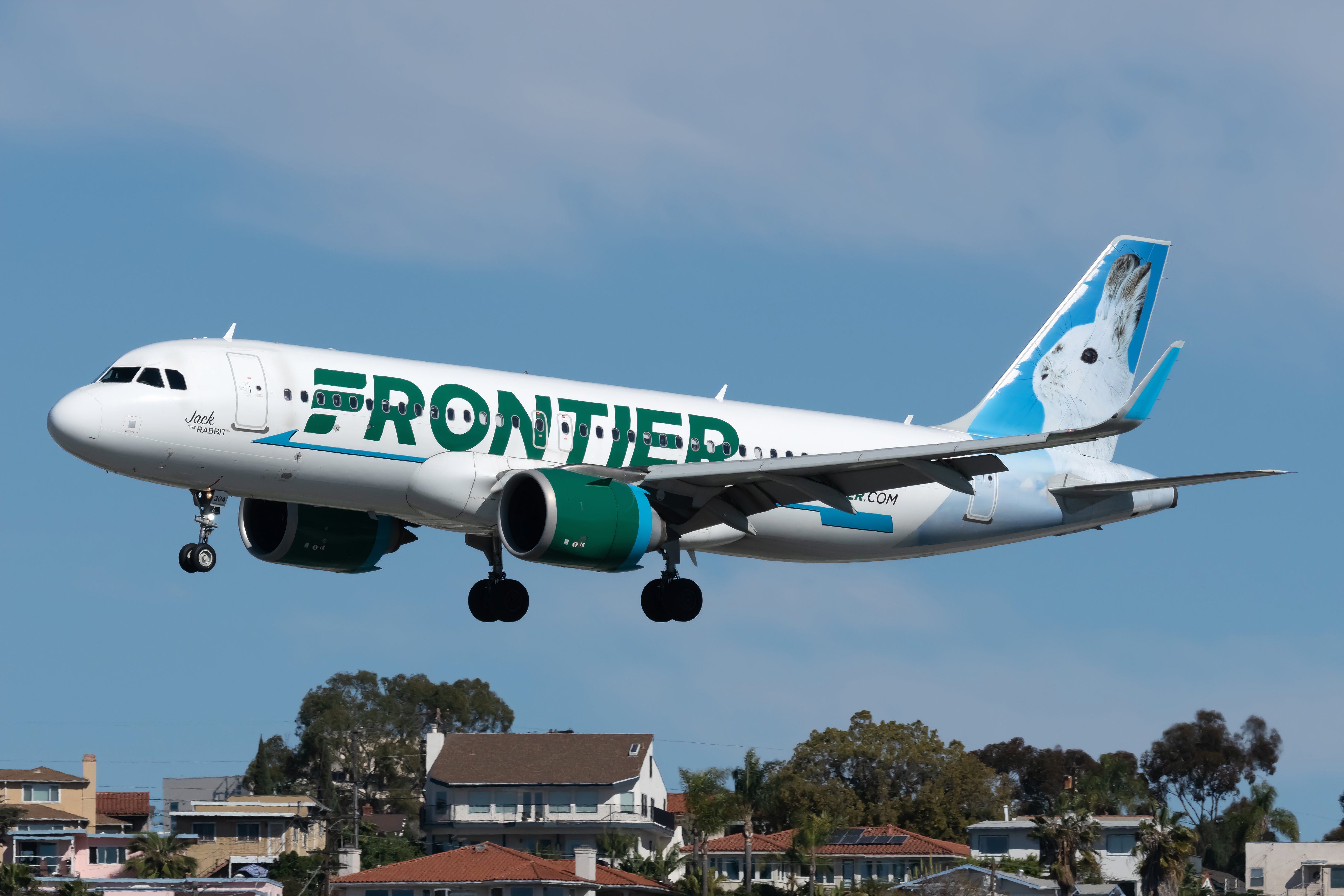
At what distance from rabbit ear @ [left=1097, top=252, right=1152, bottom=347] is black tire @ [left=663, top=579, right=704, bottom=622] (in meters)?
17.0

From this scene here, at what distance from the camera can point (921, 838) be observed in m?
95.1

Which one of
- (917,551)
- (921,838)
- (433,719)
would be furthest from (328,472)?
(433,719)

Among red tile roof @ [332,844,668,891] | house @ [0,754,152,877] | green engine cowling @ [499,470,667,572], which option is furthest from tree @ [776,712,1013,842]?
green engine cowling @ [499,470,667,572]

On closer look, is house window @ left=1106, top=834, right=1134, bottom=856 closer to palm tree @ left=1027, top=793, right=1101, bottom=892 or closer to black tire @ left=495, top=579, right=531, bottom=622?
palm tree @ left=1027, top=793, right=1101, bottom=892

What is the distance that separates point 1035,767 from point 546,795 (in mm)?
62062

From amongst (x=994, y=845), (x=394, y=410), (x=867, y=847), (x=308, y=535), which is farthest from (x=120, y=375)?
(x=994, y=845)

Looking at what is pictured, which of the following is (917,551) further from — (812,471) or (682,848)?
(682,848)

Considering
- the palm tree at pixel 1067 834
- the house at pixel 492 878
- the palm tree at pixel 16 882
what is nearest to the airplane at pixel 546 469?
the palm tree at pixel 1067 834

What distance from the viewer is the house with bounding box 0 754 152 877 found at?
93.6 meters

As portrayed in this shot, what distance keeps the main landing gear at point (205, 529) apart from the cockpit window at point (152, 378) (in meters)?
2.23

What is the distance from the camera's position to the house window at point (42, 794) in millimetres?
105875

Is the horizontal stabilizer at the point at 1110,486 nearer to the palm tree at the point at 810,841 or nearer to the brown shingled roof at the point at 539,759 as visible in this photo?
the palm tree at the point at 810,841

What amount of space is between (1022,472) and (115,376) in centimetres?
2184

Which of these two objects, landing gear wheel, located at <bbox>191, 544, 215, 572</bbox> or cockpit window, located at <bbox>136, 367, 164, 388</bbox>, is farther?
landing gear wheel, located at <bbox>191, 544, 215, 572</bbox>
